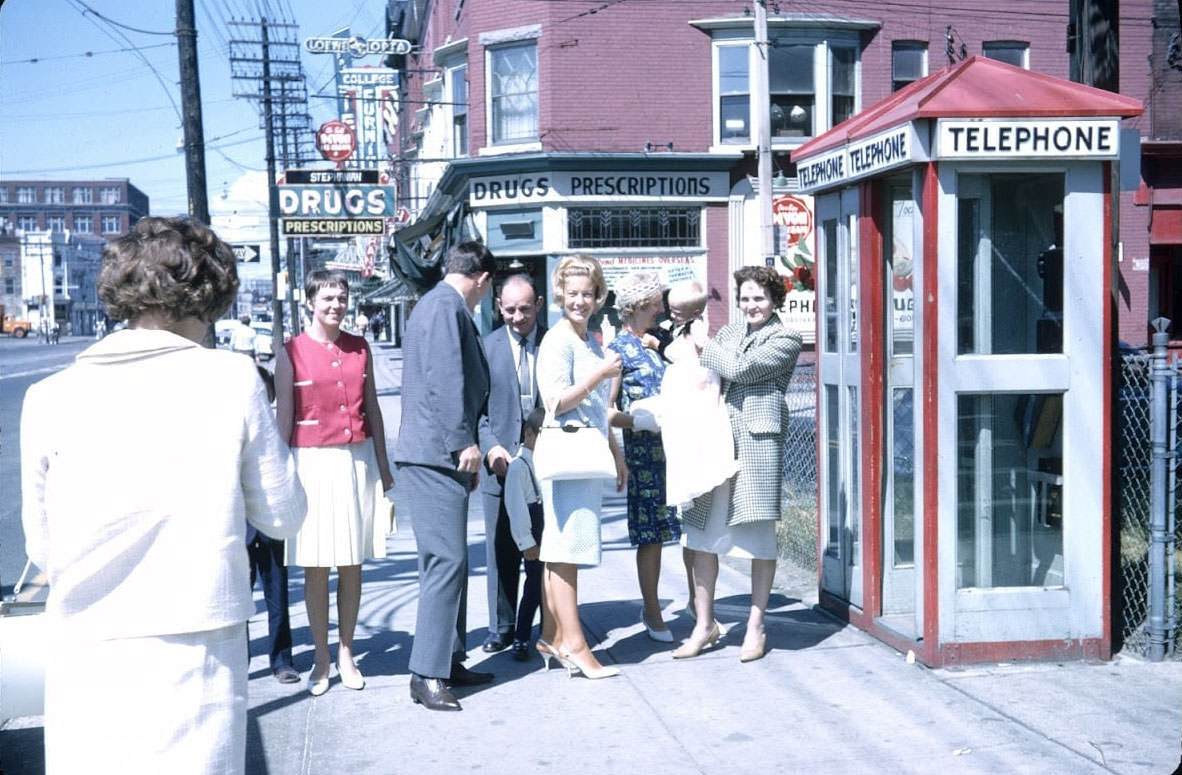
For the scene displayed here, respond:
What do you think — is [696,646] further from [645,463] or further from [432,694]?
[432,694]

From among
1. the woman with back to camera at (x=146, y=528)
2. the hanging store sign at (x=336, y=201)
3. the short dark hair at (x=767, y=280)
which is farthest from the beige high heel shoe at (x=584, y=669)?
the hanging store sign at (x=336, y=201)

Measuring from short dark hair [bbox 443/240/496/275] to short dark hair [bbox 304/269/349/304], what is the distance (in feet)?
1.61

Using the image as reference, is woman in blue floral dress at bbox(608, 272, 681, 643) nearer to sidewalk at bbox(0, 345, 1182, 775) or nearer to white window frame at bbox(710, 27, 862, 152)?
Result: sidewalk at bbox(0, 345, 1182, 775)

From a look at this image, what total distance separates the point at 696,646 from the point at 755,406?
4.04 ft

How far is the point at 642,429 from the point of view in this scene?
6152 millimetres

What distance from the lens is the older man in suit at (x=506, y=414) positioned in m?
6.04

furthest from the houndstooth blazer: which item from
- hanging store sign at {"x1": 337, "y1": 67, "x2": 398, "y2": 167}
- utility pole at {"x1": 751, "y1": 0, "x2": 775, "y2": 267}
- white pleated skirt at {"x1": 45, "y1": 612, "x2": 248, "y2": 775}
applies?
hanging store sign at {"x1": 337, "y1": 67, "x2": 398, "y2": 167}

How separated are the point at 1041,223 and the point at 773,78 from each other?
724 inches

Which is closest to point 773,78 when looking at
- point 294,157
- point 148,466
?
point 148,466

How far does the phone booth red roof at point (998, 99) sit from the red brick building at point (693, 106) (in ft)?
56.7

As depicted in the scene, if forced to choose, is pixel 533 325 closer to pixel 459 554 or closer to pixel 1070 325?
pixel 459 554

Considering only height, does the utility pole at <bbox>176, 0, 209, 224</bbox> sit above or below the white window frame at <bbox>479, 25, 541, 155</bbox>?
below

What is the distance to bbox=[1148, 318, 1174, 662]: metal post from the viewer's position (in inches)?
225

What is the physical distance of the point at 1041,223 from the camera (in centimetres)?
573
